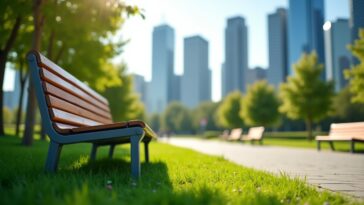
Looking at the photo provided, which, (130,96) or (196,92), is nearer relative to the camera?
(130,96)

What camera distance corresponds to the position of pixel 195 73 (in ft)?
607

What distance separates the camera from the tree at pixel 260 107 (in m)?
36.3

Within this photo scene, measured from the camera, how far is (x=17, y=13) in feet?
28.3

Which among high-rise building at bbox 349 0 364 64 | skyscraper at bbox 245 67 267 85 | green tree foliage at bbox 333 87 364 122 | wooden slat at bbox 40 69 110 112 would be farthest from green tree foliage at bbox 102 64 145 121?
skyscraper at bbox 245 67 267 85

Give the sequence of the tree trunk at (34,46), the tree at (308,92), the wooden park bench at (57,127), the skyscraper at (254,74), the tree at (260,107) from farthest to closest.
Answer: the skyscraper at (254,74) → the tree at (260,107) → the tree at (308,92) → the tree trunk at (34,46) → the wooden park bench at (57,127)

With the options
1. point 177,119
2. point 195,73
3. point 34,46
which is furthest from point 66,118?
point 195,73

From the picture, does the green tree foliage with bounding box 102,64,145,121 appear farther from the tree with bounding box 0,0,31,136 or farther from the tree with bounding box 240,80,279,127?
the tree with bounding box 240,80,279,127

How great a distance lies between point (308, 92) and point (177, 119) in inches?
2706

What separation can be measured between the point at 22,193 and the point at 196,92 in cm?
17783

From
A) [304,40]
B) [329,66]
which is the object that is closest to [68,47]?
[329,66]

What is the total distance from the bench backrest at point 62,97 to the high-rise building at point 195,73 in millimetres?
172205

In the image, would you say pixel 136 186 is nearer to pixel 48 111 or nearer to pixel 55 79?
pixel 48 111

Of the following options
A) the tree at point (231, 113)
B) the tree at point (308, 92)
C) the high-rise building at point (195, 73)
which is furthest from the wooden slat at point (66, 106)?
the high-rise building at point (195, 73)

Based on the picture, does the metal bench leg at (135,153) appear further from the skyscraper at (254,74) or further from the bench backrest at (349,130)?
the skyscraper at (254,74)
